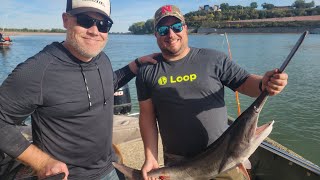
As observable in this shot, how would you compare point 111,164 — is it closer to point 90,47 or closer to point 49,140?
point 49,140

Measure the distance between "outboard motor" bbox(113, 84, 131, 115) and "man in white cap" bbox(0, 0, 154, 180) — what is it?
193 inches

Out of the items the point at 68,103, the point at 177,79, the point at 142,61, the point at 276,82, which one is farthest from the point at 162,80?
the point at 276,82

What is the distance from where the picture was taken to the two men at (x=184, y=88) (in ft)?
11.5

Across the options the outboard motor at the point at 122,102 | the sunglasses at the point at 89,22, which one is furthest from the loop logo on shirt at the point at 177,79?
the outboard motor at the point at 122,102

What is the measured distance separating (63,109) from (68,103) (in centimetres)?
7

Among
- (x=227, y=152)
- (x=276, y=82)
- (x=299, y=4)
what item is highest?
(x=299, y=4)

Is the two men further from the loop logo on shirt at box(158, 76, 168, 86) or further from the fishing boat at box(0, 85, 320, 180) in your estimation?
the fishing boat at box(0, 85, 320, 180)

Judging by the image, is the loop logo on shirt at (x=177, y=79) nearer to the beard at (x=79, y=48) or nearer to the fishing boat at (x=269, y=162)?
the beard at (x=79, y=48)

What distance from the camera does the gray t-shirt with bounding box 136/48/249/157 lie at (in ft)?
11.5

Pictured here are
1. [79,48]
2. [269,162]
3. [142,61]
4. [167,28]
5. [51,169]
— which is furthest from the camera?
[269,162]

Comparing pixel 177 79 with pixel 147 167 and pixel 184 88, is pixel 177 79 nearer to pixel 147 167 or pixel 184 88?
pixel 184 88

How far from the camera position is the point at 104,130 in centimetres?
319

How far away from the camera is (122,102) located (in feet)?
27.3

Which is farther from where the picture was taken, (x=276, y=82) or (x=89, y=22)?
(x=89, y=22)
